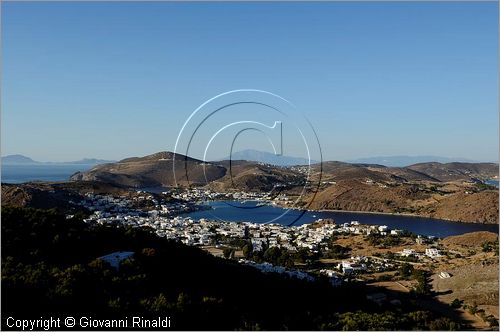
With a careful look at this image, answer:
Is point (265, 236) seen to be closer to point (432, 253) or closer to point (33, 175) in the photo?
point (432, 253)

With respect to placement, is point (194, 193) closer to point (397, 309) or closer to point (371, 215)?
point (371, 215)

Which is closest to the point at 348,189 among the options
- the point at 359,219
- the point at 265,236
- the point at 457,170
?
the point at 359,219

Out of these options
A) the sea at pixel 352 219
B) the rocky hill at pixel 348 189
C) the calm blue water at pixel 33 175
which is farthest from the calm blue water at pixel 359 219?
the calm blue water at pixel 33 175

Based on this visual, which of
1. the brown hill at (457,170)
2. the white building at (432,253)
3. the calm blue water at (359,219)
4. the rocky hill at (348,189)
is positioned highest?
the brown hill at (457,170)

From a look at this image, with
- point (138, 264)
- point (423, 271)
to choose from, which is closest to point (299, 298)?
point (138, 264)

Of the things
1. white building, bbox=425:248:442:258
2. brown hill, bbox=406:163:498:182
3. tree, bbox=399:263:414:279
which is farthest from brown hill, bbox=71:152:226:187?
brown hill, bbox=406:163:498:182

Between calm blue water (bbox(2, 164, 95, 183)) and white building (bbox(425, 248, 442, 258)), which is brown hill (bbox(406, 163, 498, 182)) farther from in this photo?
white building (bbox(425, 248, 442, 258))

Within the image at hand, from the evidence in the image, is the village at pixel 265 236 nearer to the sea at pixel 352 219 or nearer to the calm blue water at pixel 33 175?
the sea at pixel 352 219

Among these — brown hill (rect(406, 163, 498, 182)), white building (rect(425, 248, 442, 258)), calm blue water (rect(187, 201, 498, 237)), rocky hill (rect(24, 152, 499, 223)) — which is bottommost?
calm blue water (rect(187, 201, 498, 237))
